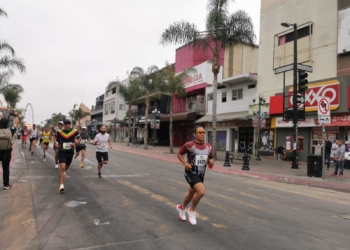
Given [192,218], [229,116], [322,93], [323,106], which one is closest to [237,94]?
[229,116]

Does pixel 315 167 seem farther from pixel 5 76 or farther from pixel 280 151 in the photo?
pixel 5 76

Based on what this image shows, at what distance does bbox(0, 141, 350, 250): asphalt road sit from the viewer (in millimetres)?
3959

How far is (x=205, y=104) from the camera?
98.2 ft

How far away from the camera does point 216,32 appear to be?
711 inches

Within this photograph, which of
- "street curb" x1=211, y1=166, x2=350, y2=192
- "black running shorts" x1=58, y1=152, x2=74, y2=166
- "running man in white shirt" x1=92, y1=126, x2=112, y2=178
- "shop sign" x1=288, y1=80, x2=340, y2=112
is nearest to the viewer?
"black running shorts" x1=58, y1=152, x2=74, y2=166

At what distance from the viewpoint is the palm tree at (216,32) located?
17.7 meters

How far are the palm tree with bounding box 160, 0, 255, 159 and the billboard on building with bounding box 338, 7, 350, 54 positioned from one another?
199 inches

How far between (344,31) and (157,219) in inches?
686

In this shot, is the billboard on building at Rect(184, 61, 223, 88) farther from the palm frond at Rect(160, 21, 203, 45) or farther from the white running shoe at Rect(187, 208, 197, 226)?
the white running shoe at Rect(187, 208, 197, 226)

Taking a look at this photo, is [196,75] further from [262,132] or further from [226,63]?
[262,132]

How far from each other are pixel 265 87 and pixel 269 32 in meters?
4.36

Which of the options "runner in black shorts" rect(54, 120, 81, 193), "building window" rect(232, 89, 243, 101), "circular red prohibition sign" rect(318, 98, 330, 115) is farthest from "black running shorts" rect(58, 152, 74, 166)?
"building window" rect(232, 89, 243, 101)

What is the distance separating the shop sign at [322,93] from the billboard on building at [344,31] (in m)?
2.05

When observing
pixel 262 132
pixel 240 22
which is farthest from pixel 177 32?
pixel 262 132
